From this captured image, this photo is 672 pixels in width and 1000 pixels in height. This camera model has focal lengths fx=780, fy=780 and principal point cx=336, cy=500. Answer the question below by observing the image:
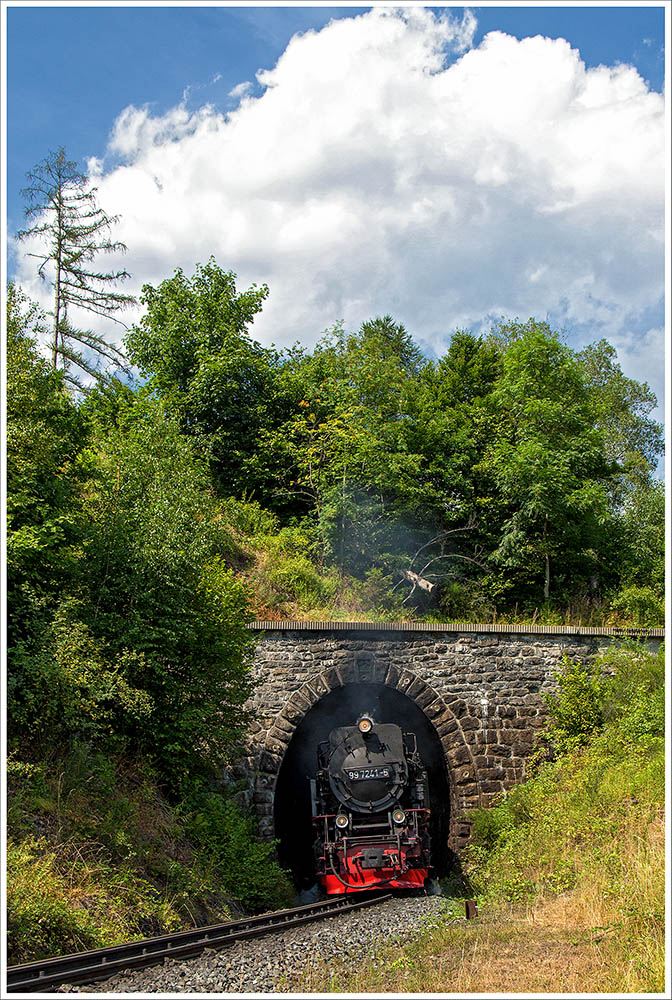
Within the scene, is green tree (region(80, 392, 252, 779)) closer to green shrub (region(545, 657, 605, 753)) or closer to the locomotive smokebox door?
the locomotive smokebox door

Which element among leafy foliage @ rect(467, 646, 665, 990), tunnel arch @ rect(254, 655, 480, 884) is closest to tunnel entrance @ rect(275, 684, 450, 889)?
tunnel arch @ rect(254, 655, 480, 884)

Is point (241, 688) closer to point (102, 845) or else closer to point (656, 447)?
point (102, 845)

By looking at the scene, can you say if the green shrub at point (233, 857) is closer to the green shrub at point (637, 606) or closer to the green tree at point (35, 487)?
the green tree at point (35, 487)

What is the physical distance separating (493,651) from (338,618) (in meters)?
3.71

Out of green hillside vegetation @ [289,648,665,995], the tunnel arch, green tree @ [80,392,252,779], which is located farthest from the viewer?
the tunnel arch

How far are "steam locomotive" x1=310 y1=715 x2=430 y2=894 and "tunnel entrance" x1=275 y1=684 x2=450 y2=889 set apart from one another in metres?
1.97

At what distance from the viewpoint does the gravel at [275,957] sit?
6.65 m

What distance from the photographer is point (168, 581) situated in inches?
471

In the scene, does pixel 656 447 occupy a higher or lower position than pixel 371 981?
higher

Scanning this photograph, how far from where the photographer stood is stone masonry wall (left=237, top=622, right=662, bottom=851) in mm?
15703

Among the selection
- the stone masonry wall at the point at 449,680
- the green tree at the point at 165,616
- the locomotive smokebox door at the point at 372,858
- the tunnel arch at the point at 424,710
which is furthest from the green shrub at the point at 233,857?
the stone masonry wall at the point at 449,680

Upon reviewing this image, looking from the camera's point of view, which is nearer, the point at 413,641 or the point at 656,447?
the point at 413,641

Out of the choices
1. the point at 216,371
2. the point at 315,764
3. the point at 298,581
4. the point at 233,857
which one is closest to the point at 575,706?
the point at 315,764

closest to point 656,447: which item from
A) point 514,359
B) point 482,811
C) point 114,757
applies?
point 514,359
